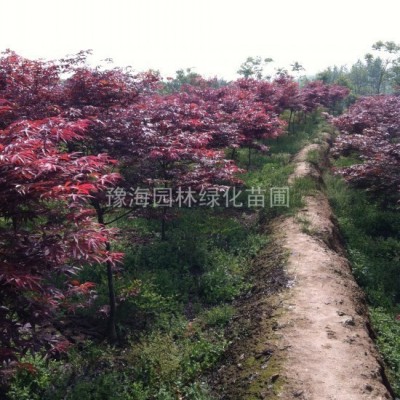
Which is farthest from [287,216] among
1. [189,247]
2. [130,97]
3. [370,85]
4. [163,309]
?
[370,85]

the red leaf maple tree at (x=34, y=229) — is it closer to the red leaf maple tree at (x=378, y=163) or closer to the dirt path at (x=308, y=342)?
the dirt path at (x=308, y=342)

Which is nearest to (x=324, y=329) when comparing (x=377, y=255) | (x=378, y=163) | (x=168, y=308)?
(x=168, y=308)

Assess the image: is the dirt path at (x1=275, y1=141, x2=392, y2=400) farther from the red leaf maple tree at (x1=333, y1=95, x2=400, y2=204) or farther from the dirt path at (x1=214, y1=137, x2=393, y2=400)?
the red leaf maple tree at (x1=333, y1=95, x2=400, y2=204)

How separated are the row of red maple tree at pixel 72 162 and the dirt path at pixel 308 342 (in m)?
2.02

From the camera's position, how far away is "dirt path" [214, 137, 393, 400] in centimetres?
390

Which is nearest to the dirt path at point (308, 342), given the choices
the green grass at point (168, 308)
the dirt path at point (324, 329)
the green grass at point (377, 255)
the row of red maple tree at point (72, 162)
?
the dirt path at point (324, 329)

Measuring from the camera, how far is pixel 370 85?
202 feet

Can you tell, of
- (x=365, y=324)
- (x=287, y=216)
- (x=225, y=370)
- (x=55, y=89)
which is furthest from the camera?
(x=287, y=216)

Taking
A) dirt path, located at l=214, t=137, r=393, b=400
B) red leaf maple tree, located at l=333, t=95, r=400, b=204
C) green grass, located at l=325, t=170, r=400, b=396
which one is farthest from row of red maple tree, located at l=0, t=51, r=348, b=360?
green grass, located at l=325, t=170, r=400, b=396

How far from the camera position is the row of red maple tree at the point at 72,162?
3.02m

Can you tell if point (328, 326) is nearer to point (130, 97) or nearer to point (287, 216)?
point (287, 216)

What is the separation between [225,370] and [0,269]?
3.06 m

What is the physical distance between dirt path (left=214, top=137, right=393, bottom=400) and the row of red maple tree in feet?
6.64

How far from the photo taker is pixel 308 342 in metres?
4.50
